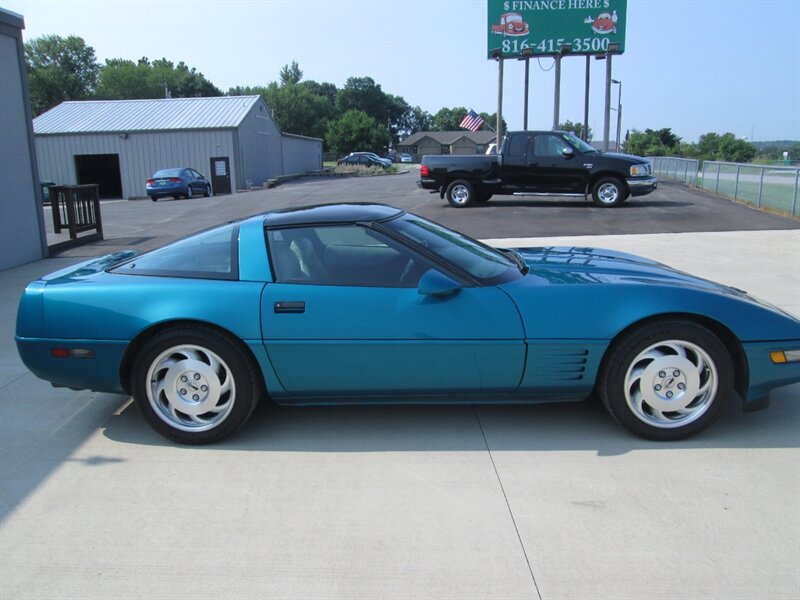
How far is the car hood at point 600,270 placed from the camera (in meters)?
3.97

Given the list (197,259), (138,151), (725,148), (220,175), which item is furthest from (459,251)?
(725,148)

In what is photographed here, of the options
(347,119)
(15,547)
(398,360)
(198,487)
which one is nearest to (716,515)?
(398,360)

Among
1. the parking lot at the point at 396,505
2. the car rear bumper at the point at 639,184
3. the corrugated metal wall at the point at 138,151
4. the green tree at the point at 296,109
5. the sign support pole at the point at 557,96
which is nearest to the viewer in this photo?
the parking lot at the point at 396,505

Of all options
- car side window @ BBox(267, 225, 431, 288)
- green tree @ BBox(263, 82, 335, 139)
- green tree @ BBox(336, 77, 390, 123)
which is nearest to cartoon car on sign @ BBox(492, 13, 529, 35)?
car side window @ BBox(267, 225, 431, 288)

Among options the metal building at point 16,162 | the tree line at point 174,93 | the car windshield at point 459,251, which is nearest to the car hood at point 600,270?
the car windshield at point 459,251

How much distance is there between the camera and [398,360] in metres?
3.75

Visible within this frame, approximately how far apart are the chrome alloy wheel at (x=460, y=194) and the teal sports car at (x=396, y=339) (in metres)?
13.9

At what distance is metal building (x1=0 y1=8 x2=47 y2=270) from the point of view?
1016 cm

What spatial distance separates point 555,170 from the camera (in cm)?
1688

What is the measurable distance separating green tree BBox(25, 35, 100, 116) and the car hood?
8350cm

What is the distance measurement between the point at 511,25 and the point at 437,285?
24.7m

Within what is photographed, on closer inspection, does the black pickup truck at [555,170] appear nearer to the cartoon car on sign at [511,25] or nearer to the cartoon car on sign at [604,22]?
the cartoon car on sign at [511,25]

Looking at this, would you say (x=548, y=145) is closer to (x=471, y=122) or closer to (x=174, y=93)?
(x=471, y=122)

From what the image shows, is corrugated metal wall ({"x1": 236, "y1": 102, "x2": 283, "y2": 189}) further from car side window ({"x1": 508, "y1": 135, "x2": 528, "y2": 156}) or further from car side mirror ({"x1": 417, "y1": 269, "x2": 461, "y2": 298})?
car side mirror ({"x1": 417, "y1": 269, "x2": 461, "y2": 298})
